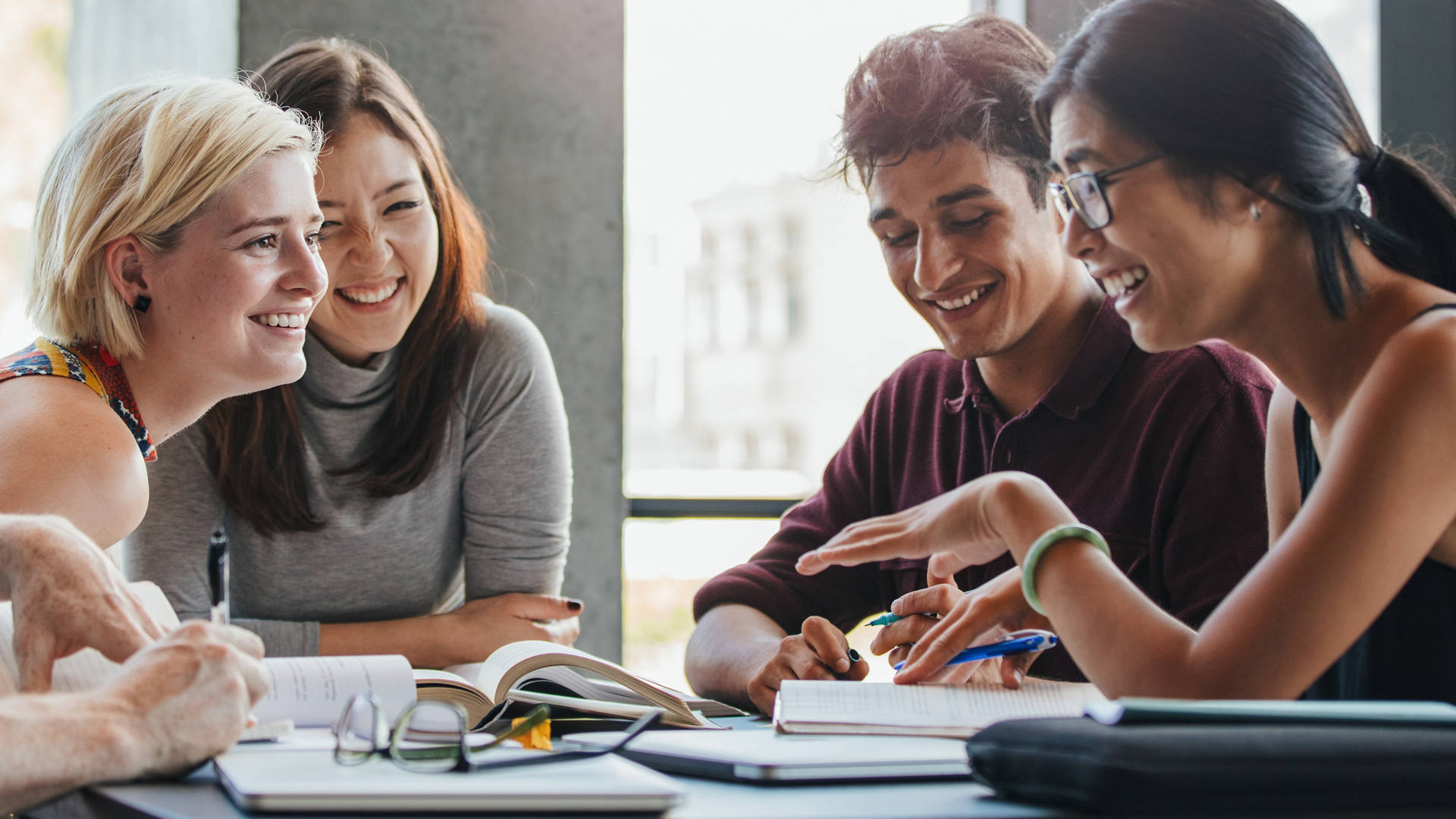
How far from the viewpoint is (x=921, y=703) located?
1090mm

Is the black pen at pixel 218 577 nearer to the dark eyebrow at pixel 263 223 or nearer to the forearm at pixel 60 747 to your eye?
the forearm at pixel 60 747

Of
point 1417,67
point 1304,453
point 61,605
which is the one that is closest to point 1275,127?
point 1304,453

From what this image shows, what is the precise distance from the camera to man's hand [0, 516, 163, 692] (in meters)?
0.92

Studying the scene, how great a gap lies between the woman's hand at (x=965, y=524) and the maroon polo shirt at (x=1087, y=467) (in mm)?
384

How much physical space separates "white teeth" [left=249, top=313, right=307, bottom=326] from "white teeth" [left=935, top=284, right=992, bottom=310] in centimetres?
96

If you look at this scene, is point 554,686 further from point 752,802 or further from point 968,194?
point 968,194

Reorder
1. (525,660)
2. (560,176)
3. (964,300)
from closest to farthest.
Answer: (525,660) → (964,300) → (560,176)

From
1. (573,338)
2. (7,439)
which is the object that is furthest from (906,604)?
(573,338)

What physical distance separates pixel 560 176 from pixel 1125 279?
211 centimetres

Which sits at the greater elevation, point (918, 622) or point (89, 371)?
point (89, 371)

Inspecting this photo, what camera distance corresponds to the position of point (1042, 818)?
0.68m

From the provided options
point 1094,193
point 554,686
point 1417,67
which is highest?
point 1417,67

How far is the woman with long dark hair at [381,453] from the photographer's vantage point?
1.88 m

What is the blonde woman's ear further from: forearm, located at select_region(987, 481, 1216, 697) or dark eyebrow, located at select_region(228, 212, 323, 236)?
forearm, located at select_region(987, 481, 1216, 697)
